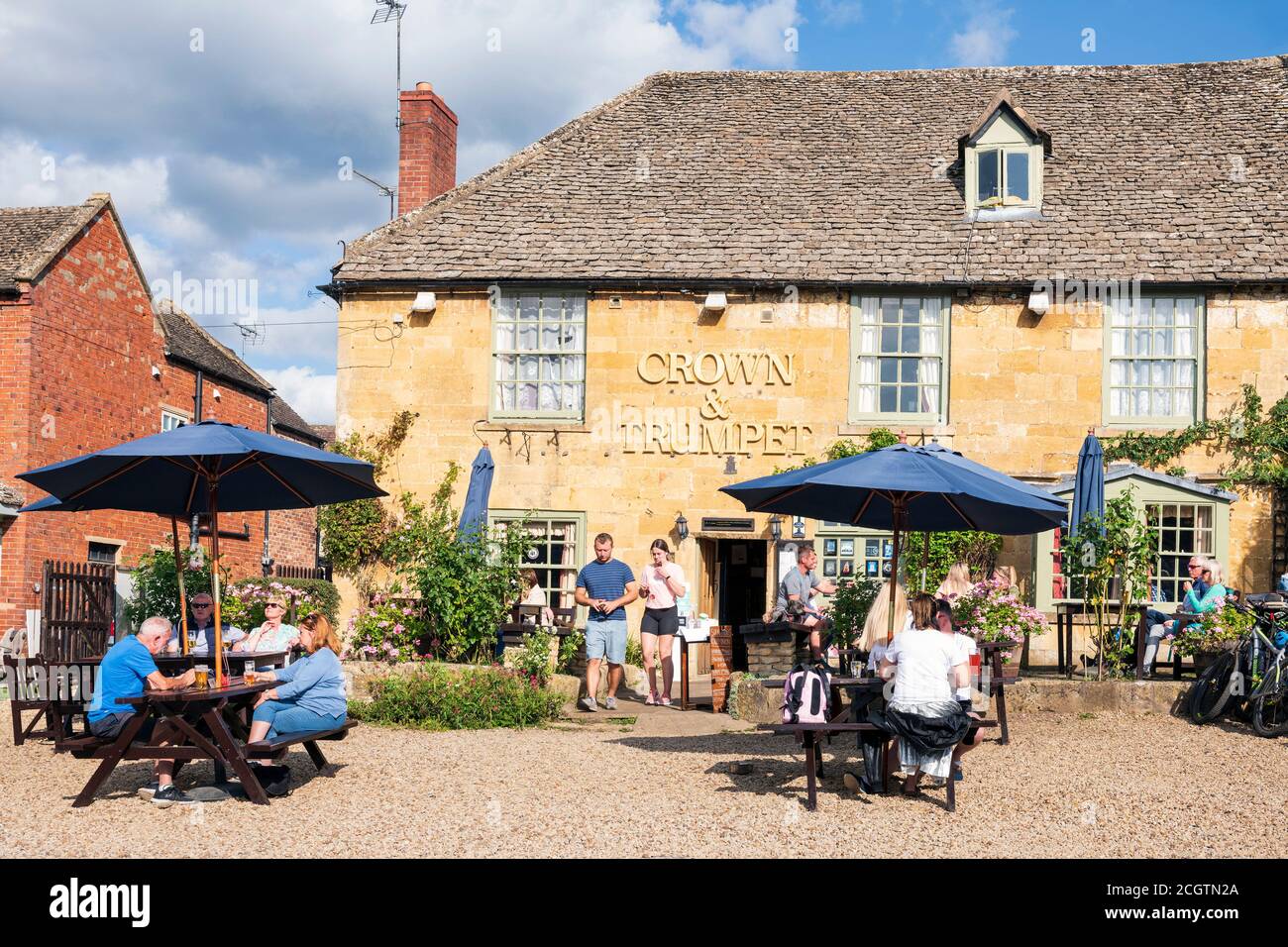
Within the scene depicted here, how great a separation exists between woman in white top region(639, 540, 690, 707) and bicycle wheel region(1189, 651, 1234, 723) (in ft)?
16.5

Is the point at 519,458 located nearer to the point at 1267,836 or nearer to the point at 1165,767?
the point at 1165,767

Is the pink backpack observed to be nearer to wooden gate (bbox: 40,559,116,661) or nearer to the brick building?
wooden gate (bbox: 40,559,116,661)

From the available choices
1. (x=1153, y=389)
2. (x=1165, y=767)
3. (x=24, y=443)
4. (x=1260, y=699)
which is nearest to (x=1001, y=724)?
(x=1165, y=767)

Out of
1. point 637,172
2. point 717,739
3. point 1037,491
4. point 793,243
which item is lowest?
point 717,739

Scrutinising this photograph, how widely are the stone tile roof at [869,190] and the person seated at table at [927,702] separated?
9.76 meters

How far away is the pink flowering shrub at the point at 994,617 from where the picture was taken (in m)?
12.0

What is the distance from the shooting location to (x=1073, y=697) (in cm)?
1204

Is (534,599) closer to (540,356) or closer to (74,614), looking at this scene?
(540,356)

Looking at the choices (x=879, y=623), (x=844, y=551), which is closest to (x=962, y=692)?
(x=879, y=623)

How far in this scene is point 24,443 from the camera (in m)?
20.2

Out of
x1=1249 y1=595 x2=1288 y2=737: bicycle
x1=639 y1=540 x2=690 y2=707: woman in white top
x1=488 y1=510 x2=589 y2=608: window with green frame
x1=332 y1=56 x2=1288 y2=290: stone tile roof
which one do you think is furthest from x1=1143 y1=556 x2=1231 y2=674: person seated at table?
x1=488 y1=510 x2=589 y2=608: window with green frame

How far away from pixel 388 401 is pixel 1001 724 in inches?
401

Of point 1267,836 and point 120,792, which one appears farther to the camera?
point 120,792

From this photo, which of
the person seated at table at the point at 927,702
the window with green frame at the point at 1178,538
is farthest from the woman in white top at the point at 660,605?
the window with green frame at the point at 1178,538
